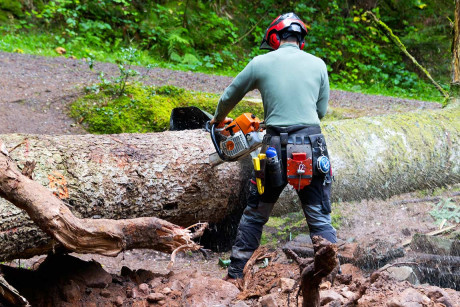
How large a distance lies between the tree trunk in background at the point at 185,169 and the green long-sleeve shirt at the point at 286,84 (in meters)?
0.93

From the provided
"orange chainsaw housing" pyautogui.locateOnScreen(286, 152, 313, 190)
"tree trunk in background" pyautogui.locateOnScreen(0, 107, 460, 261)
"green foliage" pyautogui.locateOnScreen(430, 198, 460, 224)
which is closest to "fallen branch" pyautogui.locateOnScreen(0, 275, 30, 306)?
"tree trunk in background" pyautogui.locateOnScreen(0, 107, 460, 261)

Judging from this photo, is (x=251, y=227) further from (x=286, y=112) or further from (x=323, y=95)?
(x=323, y=95)

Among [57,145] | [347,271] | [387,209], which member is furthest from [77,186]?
[387,209]

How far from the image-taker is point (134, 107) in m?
6.54

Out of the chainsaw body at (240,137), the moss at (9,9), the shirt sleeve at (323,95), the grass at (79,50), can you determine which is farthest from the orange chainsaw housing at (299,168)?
the moss at (9,9)

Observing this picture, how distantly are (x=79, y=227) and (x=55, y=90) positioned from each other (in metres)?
4.96

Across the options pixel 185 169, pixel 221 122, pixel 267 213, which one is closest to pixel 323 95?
pixel 221 122

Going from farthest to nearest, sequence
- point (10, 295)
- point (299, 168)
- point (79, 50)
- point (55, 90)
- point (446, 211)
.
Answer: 1. point (79, 50)
2. point (55, 90)
3. point (446, 211)
4. point (299, 168)
5. point (10, 295)

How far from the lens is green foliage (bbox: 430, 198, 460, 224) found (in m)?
5.41

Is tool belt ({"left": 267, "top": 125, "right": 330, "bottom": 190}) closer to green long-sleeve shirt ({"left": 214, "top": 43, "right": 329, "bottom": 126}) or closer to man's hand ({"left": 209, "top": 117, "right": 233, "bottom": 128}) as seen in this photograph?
green long-sleeve shirt ({"left": 214, "top": 43, "right": 329, "bottom": 126})

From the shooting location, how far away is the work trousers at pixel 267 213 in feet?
12.4

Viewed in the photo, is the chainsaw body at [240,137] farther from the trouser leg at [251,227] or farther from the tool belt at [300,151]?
the trouser leg at [251,227]

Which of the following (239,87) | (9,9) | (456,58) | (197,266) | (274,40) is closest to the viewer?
(239,87)

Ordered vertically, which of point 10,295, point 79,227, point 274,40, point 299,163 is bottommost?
point 10,295
